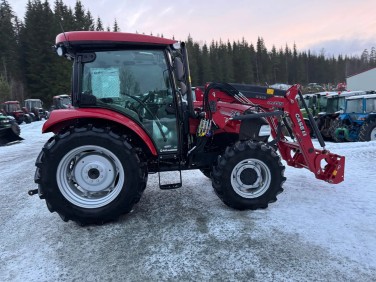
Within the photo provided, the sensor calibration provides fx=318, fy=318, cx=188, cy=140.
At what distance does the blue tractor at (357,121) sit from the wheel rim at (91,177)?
9.82m

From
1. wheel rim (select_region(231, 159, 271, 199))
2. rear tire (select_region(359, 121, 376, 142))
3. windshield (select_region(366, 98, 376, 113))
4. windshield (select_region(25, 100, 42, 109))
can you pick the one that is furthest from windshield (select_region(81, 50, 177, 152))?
windshield (select_region(25, 100, 42, 109))

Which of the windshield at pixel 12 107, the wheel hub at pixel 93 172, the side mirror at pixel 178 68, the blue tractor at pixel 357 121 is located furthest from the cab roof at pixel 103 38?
the windshield at pixel 12 107

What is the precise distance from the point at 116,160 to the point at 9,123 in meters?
12.7

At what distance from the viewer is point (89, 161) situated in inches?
147

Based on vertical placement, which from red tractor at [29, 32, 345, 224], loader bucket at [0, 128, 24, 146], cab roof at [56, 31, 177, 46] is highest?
cab roof at [56, 31, 177, 46]

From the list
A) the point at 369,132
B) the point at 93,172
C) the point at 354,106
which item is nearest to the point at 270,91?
the point at 93,172

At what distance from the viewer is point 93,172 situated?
3.73 meters

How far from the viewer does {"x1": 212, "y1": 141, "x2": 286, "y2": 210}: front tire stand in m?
3.87

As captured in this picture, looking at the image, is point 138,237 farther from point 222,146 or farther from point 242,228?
point 222,146

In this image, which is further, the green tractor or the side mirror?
the green tractor

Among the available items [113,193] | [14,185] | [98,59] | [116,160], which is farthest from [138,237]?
[14,185]

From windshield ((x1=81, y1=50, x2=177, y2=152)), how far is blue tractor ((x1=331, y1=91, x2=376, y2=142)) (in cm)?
926

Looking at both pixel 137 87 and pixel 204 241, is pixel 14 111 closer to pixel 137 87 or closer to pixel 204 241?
pixel 137 87

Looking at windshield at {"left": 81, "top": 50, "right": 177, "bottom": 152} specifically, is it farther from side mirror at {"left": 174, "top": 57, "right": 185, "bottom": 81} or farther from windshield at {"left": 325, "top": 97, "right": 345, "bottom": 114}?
windshield at {"left": 325, "top": 97, "right": 345, "bottom": 114}
